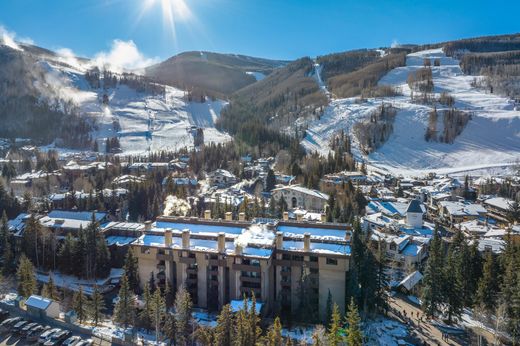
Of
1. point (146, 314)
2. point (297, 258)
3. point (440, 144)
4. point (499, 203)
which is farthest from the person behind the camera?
point (440, 144)

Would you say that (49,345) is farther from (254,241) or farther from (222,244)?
(254,241)

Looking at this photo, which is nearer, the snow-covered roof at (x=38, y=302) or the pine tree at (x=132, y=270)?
the snow-covered roof at (x=38, y=302)

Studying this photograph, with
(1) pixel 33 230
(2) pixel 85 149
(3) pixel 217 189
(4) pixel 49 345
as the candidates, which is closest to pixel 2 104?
(2) pixel 85 149

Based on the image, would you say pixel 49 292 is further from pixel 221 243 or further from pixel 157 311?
pixel 221 243

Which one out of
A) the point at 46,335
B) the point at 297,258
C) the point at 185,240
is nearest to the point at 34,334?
the point at 46,335

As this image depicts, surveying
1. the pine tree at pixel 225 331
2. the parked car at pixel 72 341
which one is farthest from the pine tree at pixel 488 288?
the parked car at pixel 72 341

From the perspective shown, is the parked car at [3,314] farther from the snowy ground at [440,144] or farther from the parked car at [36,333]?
the snowy ground at [440,144]
